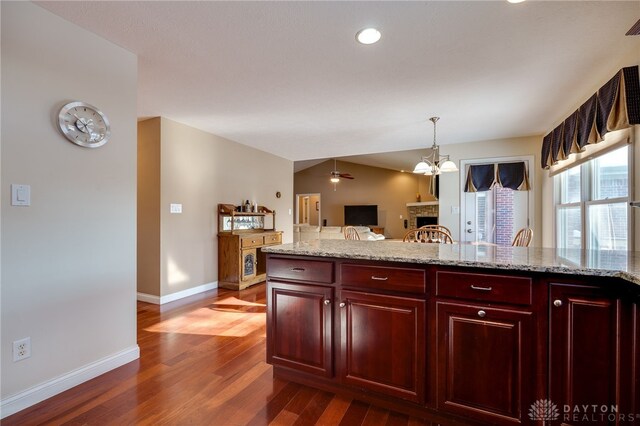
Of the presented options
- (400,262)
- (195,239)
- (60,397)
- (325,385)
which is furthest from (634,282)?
(195,239)

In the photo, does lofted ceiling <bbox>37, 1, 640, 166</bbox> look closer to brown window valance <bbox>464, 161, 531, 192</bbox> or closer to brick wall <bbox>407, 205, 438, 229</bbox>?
brown window valance <bbox>464, 161, 531, 192</bbox>

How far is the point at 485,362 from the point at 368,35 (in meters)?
2.09

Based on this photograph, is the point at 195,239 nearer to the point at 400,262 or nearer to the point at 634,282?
the point at 400,262

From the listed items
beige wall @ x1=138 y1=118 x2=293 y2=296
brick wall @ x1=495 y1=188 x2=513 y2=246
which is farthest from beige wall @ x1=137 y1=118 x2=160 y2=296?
brick wall @ x1=495 y1=188 x2=513 y2=246

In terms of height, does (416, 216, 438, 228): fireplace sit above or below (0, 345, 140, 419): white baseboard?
above

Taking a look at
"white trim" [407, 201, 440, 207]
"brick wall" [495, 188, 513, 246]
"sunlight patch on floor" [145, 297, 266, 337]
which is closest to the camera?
"sunlight patch on floor" [145, 297, 266, 337]

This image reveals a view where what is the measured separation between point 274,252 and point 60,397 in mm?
1528

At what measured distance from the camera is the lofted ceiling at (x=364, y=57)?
179 cm

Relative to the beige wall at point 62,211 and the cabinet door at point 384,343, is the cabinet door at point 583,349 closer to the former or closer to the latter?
the cabinet door at point 384,343

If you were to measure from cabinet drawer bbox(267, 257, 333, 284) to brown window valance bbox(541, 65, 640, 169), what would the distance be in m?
2.27

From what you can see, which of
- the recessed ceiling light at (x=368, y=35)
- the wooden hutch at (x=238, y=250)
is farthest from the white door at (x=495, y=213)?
the recessed ceiling light at (x=368, y=35)

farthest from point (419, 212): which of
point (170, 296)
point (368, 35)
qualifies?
point (368, 35)

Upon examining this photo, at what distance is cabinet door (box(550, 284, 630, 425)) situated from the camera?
1.23 metres

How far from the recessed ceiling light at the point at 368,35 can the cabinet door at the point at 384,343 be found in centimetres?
171
